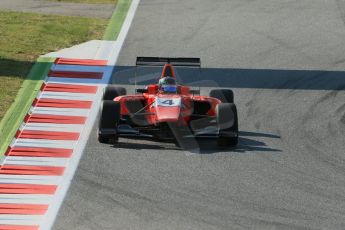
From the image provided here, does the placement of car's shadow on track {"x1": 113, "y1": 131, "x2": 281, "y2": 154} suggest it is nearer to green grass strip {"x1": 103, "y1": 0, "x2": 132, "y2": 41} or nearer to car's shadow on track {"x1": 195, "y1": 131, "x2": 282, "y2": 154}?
car's shadow on track {"x1": 195, "y1": 131, "x2": 282, "y2": 154}

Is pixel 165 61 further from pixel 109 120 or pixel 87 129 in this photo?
pixel 109 120

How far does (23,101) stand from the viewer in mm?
19750

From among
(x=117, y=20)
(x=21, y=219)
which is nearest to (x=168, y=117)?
(x=21, y=219)

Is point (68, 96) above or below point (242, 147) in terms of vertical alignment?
above

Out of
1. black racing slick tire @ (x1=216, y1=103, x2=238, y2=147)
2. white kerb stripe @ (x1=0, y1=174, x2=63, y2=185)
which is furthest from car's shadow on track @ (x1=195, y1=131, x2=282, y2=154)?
white kerb stripe @ (x1=0, y1=174, x2=63, y2=185)

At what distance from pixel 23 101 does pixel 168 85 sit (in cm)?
340

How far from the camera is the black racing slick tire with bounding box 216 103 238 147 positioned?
16906 mm

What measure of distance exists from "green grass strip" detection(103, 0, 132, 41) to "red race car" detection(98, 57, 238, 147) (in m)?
7.11

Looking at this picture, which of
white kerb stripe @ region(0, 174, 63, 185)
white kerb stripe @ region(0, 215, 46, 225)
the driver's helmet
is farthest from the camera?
the driver's helmet

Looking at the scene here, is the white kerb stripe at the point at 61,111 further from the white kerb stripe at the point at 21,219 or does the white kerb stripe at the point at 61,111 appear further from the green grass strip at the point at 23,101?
the white kerb stripe at the point at 21,219

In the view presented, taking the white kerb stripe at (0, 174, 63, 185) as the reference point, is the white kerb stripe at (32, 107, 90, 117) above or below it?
above

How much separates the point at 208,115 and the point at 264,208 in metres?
3.32

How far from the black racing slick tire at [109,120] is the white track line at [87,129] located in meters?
0.52

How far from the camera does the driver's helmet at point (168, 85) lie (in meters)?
17.8
